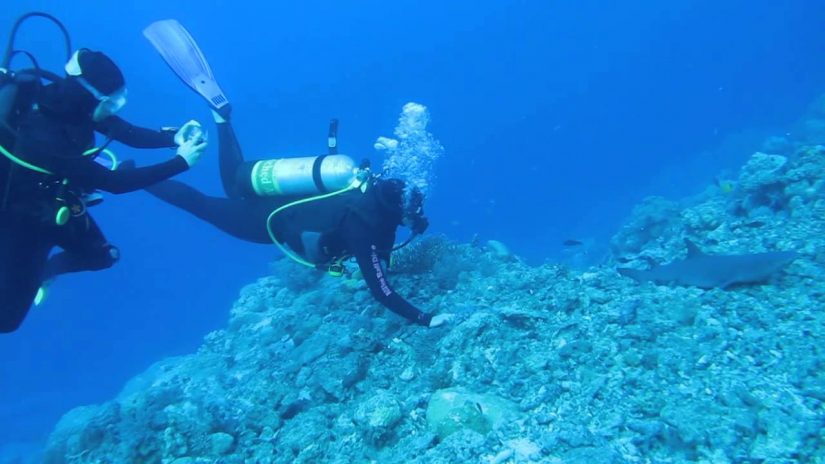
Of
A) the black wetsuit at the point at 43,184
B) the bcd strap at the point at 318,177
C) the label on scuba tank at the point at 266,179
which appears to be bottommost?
the black wetsuit at the point at 43,184

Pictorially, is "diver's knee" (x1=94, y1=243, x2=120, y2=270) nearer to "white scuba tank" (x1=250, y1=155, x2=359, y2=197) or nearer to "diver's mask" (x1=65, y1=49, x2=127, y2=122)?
"diver's mask" (x1=65, y1=49, x2=127, y2=122)

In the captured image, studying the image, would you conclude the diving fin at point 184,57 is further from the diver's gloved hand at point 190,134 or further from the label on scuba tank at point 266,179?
the diver's gloved hand at point 190,134

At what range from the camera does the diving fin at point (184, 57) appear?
730 cm

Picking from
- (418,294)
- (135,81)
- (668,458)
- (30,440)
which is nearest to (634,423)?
(668,458)

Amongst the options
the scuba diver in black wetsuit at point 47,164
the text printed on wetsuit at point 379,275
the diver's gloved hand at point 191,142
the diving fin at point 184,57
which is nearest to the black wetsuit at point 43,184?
the scuba diver in black wetsuit at point 47,164

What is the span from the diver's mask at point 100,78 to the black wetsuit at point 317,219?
95.0 inches

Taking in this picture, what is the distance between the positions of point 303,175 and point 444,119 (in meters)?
98.8

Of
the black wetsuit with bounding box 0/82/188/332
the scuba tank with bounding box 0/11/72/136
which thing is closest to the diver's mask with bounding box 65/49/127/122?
the black wetsuit with bounding box 0/82/188/332

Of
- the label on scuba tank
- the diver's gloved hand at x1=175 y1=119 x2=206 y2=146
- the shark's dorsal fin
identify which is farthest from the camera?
the label on scuba tank

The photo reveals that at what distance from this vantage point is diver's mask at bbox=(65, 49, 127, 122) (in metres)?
4.34

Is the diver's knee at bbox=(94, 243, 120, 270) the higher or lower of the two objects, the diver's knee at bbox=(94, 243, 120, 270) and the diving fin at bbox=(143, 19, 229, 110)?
the lower

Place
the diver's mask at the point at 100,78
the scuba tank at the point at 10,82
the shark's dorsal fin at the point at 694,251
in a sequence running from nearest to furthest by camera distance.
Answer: the scuba tank at the point at 10,82 < the diver's mask at the point at 100,78 < the shark's dorsal fin at the point at 694,251

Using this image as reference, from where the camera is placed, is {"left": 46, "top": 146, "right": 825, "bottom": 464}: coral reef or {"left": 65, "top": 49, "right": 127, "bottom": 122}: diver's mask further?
{"left": 65, "top": 49, "right": 127, "bottom": 122}: diver's mask

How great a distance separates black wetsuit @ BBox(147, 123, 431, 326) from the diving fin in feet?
1.97
